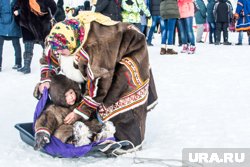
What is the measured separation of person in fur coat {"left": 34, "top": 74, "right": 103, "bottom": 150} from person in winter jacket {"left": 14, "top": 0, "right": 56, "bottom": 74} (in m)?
3.04

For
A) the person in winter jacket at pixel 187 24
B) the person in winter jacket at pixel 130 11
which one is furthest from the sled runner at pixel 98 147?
the person in winter jacket at pixel 187 24

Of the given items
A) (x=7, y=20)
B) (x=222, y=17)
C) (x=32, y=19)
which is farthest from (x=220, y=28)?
(x=7, y=20)

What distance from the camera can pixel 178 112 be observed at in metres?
3.50

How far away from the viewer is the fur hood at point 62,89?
2.49 meters

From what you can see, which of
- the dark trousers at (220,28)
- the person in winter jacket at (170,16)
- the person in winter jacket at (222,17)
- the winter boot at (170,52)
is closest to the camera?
the person in winter jacket at (170,16)

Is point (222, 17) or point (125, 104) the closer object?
point (125, 104)

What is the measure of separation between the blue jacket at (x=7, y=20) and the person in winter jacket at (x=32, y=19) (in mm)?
125

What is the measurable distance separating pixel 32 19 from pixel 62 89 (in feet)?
10.6

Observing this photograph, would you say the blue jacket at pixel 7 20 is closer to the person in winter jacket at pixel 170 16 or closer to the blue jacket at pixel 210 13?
the person in winter jacket at pixel 170 16

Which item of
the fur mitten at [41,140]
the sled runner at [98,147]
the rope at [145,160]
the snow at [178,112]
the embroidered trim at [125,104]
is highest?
the embroidered trim at [125,104]

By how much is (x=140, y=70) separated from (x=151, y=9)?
6757 millimetres

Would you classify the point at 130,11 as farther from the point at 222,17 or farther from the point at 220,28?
the point at 220,28

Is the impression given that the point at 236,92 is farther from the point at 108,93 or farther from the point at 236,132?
the point at 108,93

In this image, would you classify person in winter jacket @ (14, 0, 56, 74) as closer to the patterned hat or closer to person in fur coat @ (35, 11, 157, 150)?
person in fur coat @ (35, 11, 157, 150)
